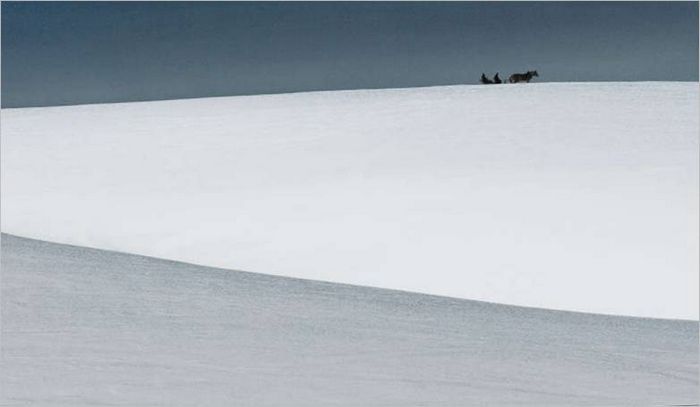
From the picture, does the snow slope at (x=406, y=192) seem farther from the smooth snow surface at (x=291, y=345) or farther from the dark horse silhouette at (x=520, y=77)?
the dark horse silhouette at (x=520, y=77)

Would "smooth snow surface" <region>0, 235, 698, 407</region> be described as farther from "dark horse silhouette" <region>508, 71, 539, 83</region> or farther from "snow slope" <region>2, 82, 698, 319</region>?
"dark horse silhouette" <region>508, 71, 539, 83</region>

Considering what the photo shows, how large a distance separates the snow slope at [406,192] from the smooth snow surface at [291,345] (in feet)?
3.26

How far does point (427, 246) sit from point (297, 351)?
14.8 feet

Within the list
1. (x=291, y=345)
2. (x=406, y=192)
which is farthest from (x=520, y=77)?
(x=291, y=345)

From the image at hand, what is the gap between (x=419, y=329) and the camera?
7.53 meters

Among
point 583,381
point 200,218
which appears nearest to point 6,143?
point 200,218

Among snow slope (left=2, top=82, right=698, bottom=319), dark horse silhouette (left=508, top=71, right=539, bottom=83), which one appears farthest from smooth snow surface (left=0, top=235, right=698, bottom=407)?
dark horse silhouette (left=508, top=71, right=539, bottom=83)

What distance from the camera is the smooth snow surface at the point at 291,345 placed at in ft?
17.6

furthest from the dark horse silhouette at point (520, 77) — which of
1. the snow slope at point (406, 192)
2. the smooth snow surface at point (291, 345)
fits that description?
the smooth snow surface at point (291, 345)

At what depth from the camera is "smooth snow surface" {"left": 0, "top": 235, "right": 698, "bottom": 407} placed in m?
5.38

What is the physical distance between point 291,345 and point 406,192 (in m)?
5.70

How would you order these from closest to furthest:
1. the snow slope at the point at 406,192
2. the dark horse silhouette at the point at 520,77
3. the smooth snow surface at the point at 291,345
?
the smooth snow surface at the point at 291,345 → the snow slope at the point at 406,192 → the dark horse silhouette at the point at 520,77

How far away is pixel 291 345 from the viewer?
6641mm

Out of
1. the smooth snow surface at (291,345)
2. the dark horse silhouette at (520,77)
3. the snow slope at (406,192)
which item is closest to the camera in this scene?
the smooth snow surface at (291,345)
